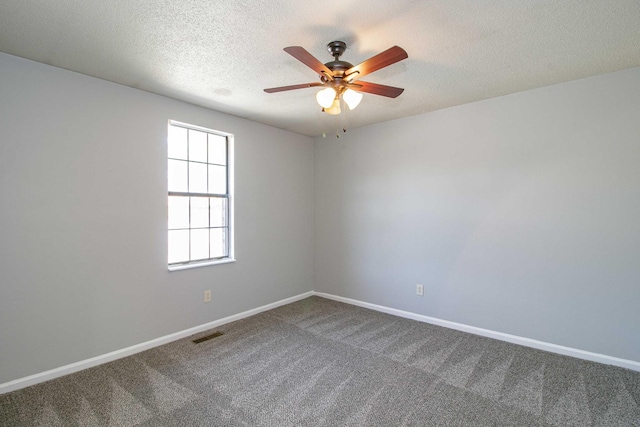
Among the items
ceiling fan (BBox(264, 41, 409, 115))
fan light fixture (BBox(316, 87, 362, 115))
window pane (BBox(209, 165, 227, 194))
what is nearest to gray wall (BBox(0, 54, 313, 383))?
window pane (BBox(209, 165, 227, 194))

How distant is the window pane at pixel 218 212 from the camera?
11.9 ft

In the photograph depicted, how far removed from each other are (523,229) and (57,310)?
4182 millimetres

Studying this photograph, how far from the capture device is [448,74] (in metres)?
2.61

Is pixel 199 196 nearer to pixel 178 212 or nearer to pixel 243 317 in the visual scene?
pixel 178 212

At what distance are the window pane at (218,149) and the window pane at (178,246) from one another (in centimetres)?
90

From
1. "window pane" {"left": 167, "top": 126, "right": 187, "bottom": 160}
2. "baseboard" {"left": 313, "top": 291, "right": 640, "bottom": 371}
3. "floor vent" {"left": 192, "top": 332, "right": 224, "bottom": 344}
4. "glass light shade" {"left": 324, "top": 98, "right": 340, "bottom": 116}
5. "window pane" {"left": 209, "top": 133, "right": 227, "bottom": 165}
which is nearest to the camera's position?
"glass light shade" {"left": 324, "top": 98, "right": 340, "bottom": 116}

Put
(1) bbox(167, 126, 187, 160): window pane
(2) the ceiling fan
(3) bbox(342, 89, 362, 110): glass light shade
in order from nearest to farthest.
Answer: (2) the ceiling fan < (3) bbox(342, 89, 362, 110): glass light shade < (1) bbox(167, 126, 187, 160): window pane

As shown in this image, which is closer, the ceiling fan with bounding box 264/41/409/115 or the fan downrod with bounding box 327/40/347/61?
the ceiling fan with bounding box 264/41/409/115

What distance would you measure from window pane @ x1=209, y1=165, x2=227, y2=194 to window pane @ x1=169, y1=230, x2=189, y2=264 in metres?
0.59

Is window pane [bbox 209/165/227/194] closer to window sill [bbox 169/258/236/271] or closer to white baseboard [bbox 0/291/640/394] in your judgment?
window sill [bbox 169/258/236/271]

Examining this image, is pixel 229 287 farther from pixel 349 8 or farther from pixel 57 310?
pixel 349 8

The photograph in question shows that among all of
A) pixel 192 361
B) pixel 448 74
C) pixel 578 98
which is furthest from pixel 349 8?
pixel 192 361

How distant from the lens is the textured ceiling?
1754mm

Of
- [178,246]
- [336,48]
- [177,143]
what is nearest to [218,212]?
[178,246]
